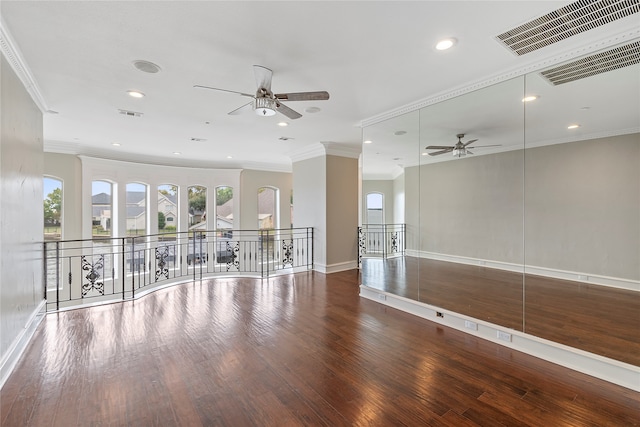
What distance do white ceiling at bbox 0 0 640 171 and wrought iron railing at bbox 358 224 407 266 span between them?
1.81m

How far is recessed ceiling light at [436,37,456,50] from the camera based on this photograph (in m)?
2.48

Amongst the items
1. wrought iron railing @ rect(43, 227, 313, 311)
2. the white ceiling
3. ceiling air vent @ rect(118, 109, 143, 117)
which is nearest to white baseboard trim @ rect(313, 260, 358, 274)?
wrought iron railing @ rect(43, 227, 313, 311)

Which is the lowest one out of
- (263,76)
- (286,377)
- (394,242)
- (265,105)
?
(286,377)

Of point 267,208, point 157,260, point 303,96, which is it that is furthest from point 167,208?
point 303,96

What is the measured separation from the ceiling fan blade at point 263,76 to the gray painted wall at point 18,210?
218cm

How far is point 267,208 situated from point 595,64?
8.42m

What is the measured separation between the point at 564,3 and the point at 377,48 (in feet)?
4.53

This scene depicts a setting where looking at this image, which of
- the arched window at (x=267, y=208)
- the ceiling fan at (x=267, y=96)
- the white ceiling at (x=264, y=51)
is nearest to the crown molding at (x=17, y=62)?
the white ceiling at (x=264, y=51)

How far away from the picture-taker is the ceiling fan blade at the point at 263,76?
9.37 feet

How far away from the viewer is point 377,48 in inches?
103

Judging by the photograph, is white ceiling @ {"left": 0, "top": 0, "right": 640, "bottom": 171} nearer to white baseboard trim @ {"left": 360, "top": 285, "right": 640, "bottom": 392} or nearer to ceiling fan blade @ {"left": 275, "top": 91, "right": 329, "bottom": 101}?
ceiling fan blade @ {"left": 275, "top": 91, "right": 329, "bottom": 101}

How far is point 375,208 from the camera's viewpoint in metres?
5.36

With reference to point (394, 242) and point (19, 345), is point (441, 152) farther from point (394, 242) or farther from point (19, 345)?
point (19, 345)

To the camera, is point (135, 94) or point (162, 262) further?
point (162, 262)
